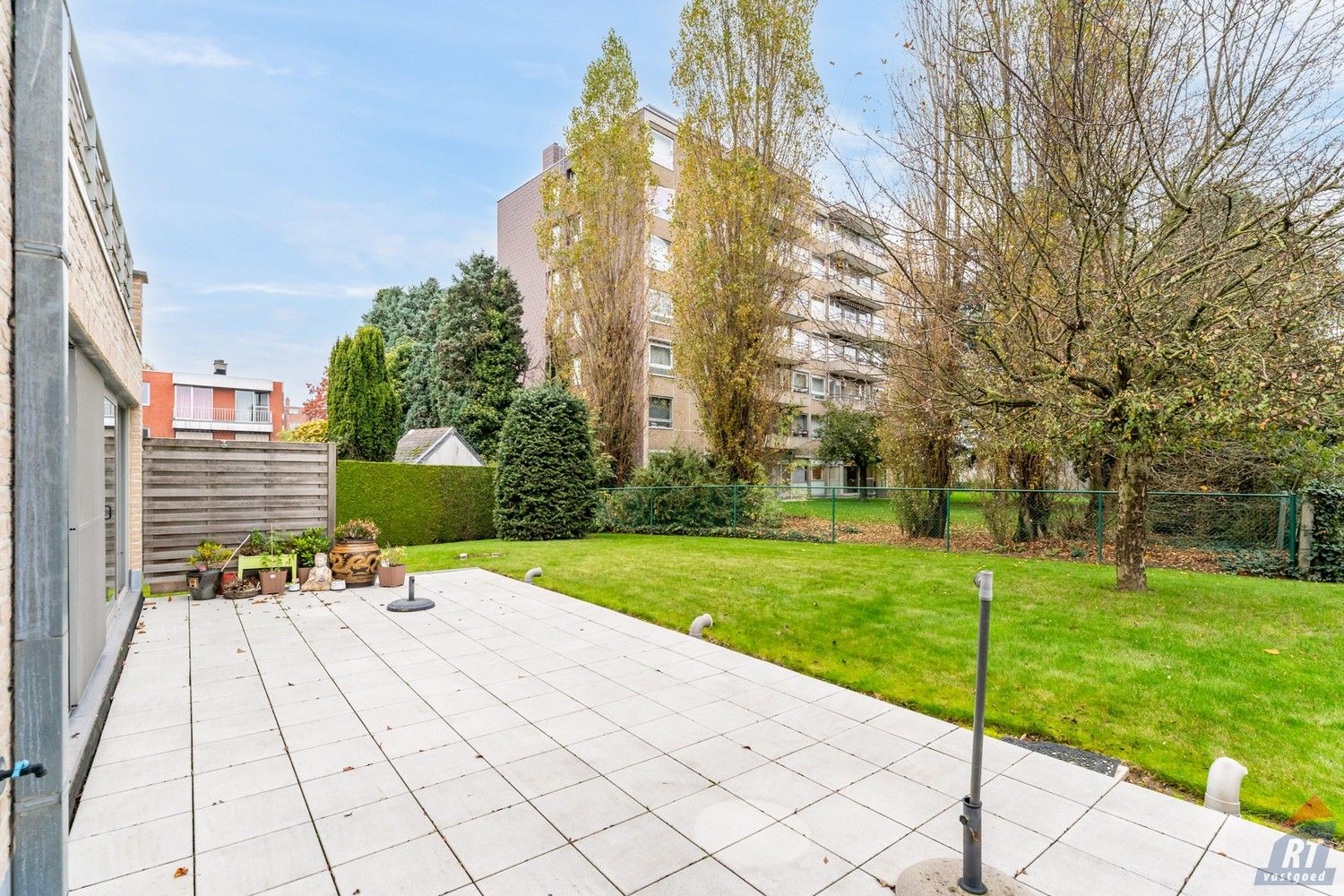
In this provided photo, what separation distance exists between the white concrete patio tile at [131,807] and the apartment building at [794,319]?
7.91 meters

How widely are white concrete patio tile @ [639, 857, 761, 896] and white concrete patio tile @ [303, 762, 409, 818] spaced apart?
4.60 ft

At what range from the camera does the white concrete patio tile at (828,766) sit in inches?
122

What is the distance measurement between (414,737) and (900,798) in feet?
8.65

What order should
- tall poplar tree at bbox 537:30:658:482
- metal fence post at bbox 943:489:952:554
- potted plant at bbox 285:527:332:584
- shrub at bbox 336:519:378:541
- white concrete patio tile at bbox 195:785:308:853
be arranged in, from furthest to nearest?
1. tall poplar tree at bbox 537:30:658:482
2. metal fence post at bbox 943:489:952:554
3. shrub at bbox 336:519:378:541
4. potted plant at bbox 285:527:332:584
5. white concrete patio tile at bbox 195:785:308:853

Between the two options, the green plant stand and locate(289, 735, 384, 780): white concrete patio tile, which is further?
the green plant stand

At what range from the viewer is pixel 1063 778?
10.3ft

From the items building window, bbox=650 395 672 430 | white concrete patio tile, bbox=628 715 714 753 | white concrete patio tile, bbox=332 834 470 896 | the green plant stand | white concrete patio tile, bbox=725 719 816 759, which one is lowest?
white concrete patio tile, bbox=725 719 816 759

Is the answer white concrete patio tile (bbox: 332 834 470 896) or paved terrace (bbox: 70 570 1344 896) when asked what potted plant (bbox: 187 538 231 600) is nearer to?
paved terrace (bbox: 70 570 1344 896)

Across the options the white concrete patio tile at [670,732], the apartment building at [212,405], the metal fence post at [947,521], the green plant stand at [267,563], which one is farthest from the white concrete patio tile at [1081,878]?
the apartment building at [212,405]

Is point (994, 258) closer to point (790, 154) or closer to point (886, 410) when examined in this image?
point (886, 410)

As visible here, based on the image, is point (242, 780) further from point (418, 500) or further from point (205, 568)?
point (418, 500)

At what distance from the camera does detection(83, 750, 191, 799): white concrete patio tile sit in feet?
9.82

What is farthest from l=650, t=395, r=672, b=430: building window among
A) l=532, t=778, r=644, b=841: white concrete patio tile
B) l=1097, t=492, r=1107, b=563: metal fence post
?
l=532, t=778, r=644, b=841: white concrete patio tile

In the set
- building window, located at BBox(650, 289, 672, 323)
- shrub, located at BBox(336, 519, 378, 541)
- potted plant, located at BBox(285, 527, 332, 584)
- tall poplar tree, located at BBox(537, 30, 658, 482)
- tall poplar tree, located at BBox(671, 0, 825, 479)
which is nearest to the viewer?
potted plant, located at BBox(285, 527, 332, 584)
